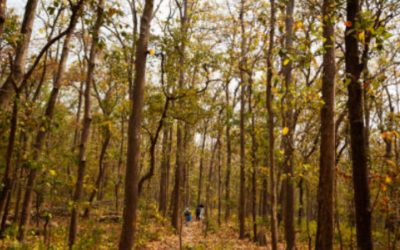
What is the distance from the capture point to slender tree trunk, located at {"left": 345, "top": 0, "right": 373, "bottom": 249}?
291cm

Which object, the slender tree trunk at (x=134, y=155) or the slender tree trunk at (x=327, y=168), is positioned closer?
the slender tree trunk at (x=327, y=168)

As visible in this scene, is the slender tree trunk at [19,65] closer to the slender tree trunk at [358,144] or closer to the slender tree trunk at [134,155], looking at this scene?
the slender tree trunk at [134,155]

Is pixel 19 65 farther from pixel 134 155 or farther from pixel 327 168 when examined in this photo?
pixel 327 168

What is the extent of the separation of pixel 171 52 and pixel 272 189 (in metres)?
4.44

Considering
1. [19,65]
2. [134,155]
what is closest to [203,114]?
[134,155]

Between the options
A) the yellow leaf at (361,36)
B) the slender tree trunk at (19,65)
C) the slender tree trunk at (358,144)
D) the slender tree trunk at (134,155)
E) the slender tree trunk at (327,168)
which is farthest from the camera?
the slender tree trunk at (134,155)

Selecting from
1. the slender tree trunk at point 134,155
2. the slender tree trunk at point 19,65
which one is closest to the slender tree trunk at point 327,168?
the slender tree trunk at point 134,155

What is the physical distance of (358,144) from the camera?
118 inches

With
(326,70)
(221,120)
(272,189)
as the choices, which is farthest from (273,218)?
(221,120)

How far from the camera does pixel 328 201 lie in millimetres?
5098

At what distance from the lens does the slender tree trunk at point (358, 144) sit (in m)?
2.91

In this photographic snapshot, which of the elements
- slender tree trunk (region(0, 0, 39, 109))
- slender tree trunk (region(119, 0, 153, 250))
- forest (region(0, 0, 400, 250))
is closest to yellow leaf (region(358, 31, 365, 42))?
forest (region(0, 0, 400, 250))

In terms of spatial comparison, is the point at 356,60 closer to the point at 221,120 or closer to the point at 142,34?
the point at 142,34

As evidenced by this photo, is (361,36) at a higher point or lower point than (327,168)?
higher
